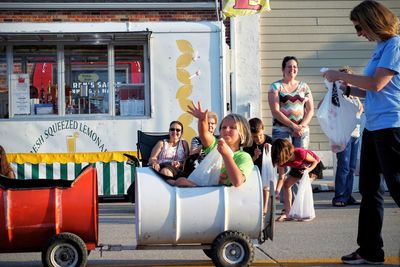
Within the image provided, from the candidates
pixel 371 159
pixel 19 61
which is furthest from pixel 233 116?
pixel 19 61

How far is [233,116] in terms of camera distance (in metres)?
6.39

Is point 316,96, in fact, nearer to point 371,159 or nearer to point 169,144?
point 169,144

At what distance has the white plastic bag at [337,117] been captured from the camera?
9531 mm

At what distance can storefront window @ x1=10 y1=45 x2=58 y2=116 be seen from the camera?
1223 cm

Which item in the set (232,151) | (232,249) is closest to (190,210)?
(232,249)

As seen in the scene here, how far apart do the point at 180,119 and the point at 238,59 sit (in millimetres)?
4635

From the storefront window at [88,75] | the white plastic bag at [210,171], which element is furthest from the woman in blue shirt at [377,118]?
the storefront window at [88,75]

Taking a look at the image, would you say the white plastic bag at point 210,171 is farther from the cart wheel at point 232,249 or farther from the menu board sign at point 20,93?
the menu board sign at point 20,93

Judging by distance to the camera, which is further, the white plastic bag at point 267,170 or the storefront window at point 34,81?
the storefront window at point 34,81

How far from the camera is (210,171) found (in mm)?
6230

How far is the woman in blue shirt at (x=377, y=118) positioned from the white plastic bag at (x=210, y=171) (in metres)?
1.06

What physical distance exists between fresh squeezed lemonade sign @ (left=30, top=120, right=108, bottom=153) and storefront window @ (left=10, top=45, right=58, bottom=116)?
36 centimetres

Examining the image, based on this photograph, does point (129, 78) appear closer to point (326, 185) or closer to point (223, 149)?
point (326, 185)

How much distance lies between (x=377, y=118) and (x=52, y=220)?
2.53 m
